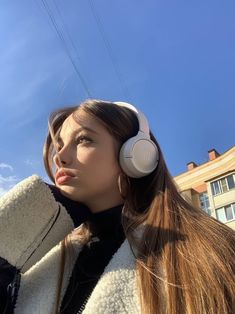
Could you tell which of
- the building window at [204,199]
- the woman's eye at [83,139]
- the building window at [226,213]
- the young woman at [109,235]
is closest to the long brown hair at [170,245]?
the young woman at [109,235]

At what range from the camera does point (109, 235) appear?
1.33 metres

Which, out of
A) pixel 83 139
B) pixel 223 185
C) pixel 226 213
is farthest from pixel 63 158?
pixel 223 185

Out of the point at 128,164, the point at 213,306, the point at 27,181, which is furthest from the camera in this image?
the point at 128,164

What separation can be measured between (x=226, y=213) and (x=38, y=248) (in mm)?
23762

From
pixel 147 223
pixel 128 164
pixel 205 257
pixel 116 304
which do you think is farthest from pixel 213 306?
pixel 128 164

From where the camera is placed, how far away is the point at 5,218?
1.14 metres

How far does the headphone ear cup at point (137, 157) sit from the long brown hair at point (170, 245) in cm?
5

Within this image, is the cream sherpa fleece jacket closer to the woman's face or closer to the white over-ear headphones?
the woman's face

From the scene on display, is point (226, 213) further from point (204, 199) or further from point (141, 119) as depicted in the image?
point (141, 119)

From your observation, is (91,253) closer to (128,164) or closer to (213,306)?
(128,164)

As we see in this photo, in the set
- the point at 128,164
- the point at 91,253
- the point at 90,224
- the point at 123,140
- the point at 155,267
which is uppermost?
the point at 123,140

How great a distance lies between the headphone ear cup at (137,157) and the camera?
4.60 ft

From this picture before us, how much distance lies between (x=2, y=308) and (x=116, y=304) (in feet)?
1.24

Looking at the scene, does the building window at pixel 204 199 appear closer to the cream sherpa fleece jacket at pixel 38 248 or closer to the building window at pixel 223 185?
the building window at pixel 223 185
